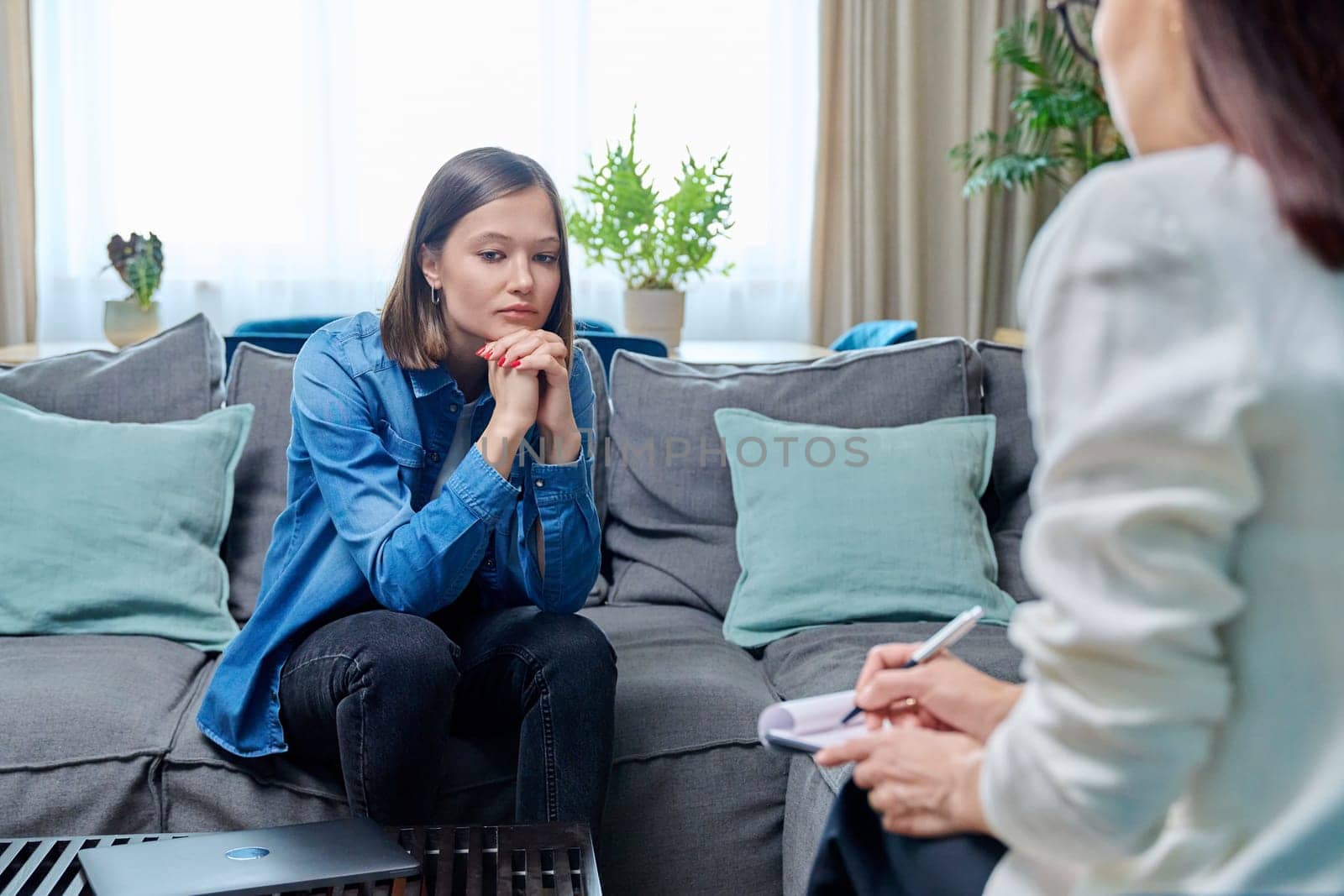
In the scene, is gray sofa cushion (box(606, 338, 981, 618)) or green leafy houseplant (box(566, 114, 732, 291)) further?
green leafy houseplant (box(566, 114, 732, 291))

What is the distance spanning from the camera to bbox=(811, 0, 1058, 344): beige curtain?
14.2 feet

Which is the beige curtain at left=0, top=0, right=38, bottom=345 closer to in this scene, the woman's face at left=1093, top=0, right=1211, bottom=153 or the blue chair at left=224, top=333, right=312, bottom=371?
the blue chair at left=224, top=333, right=312, bottom=371

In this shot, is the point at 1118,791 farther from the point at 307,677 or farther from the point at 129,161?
the point at 129,161

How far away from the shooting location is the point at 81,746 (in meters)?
1.52

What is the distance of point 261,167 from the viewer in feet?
13.3

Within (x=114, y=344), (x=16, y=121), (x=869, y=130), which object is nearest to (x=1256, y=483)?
(x=114, y=344)

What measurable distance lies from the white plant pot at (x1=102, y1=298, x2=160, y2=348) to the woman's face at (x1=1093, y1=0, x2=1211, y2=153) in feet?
8.75

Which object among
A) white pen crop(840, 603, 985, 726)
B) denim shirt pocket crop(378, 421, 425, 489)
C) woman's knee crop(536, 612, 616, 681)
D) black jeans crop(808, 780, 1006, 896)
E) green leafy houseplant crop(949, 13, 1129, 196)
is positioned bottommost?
woman's knee crop(536, 612, 616, 681)

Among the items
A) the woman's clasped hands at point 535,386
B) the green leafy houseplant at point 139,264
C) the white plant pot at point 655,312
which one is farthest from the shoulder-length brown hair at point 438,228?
the green leafy houseplant at point 139,264

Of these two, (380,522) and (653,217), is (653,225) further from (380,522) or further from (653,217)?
(380,522)

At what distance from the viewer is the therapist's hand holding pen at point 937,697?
2.84 ft

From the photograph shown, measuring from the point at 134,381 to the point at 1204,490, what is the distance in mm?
1894

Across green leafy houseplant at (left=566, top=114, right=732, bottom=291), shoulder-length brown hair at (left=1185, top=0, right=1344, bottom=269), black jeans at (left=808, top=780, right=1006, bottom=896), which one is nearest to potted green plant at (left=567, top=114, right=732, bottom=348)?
green leafy houseplant at (left=566, top=114, right=732, bottom=291)

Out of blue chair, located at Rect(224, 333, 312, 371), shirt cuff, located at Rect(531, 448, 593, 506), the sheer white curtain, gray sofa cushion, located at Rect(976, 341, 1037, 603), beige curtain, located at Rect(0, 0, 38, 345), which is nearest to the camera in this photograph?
shirt cuff, located at Rect(531, 448, 593, 506)
